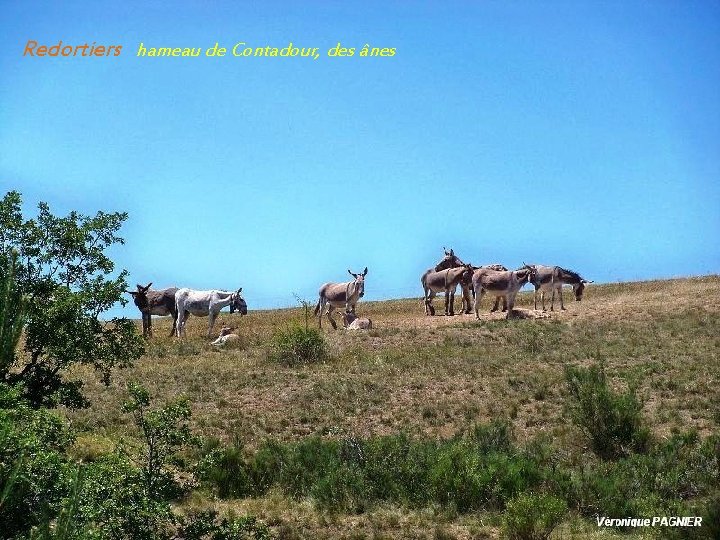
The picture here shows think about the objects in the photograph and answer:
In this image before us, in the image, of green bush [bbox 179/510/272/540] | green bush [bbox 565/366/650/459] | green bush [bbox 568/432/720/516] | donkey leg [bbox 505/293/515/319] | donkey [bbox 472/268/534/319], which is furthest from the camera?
donkey [bbox 472/268/534/319]

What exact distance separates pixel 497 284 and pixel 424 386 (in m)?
12.3

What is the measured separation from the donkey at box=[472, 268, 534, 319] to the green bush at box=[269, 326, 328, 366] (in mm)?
9730

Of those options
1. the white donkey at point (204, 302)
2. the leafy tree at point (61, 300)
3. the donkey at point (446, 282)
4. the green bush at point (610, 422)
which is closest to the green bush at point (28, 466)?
the leafy tree at point (61, 300)

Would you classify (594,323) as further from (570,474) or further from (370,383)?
(570,474)

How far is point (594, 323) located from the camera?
28.8 meters

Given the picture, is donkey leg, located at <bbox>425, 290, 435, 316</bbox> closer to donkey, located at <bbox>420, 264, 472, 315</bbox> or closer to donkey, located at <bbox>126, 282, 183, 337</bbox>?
donkey, located at <bbox>420, 264, 472, 315</bbox>

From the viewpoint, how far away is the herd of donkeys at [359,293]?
1286 inches

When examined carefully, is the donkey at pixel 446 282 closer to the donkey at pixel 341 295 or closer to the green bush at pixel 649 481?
the donkey at pixel 341 295

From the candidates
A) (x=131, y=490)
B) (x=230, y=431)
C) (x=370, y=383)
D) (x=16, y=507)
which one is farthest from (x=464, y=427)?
(x=16, y=507)

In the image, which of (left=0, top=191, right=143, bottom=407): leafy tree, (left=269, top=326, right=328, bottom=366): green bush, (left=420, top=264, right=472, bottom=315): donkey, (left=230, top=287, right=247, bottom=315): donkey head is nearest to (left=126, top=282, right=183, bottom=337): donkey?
(left=230, top=287, right=247, bottom=315): donkey head

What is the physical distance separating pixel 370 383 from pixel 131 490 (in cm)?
1175

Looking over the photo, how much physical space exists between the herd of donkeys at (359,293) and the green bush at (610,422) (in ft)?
46.3

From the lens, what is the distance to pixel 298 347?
24656 mm

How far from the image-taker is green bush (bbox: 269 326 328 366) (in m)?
24.5
